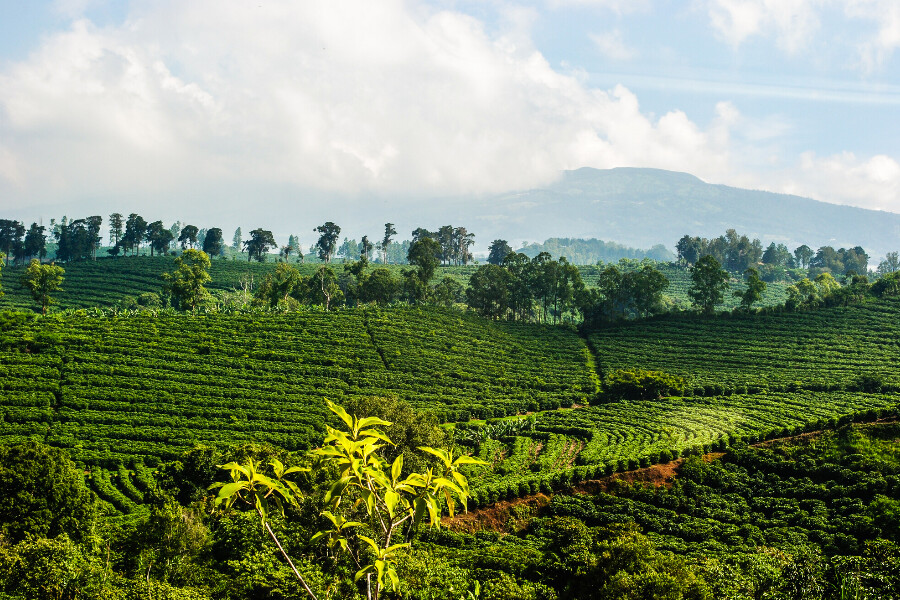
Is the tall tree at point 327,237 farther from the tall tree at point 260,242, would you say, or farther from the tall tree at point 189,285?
the tall tree at point 189,285

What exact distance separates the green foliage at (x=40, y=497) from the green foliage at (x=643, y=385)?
146 ft

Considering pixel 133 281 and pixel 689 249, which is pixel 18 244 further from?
pixel 689 249

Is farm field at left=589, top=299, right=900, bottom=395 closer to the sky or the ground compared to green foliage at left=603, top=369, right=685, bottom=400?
closer to the sky

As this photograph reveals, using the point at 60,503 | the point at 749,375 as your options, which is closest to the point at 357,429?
the point at 60,503

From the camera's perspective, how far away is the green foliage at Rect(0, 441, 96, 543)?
1027 inches

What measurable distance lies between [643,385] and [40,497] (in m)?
47.8

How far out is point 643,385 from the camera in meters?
58.7

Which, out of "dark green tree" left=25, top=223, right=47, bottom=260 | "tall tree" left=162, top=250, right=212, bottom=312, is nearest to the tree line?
"tall tree" left=162, top=250, right=212, bottom=312

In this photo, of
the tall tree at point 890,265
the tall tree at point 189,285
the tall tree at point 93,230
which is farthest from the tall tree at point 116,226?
the tall tree at point 890,265

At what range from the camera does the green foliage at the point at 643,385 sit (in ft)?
191

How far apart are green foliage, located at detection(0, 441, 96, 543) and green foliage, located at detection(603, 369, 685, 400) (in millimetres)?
44452

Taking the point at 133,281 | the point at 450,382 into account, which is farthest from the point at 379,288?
the point at 133,281

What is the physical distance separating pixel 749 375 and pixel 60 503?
59142 millimetres

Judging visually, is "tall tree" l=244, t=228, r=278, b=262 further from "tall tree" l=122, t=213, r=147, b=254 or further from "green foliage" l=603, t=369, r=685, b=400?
"green foliage" l=603, t=369, r=685, b=400
